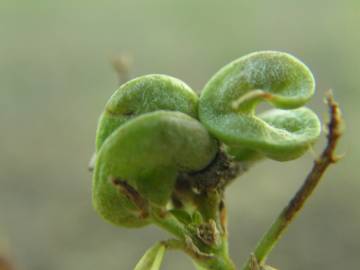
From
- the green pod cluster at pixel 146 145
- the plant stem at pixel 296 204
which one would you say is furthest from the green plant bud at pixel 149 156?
the plant stem at pixel 296 204

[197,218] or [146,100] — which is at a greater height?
[146,100]

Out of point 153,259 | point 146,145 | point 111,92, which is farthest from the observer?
point 111,92

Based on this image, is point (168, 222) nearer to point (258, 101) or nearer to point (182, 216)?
point (182, 216)

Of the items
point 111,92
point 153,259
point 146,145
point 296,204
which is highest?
point 146,145

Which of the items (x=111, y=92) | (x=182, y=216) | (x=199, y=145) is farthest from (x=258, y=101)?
(x=111, y=92)

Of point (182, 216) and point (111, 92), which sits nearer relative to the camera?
point (182, 216)

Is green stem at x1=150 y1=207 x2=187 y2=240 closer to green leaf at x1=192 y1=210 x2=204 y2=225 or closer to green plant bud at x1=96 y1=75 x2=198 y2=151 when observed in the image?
green leaf at x1=192 y1=210 x2=204 y2=225

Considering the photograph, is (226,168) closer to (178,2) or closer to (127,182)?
(127,182)

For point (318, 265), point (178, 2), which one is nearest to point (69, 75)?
point (178, 2)
